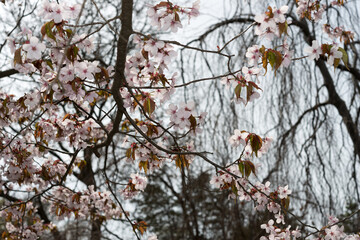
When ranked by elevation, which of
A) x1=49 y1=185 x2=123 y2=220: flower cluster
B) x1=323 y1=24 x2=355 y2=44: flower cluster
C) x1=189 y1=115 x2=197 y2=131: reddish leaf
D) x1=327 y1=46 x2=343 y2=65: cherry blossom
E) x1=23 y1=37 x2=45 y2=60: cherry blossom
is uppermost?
x1=323 y1=24 x2=355 y2=44: flower cluster

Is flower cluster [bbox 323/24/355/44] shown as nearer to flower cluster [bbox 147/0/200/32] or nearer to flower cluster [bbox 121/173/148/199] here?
flower cluster [bbox 121/173/148/199]

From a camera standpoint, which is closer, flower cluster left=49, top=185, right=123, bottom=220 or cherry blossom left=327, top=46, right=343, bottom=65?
cherry blossom left=327, top=46, right=343, bottom=65

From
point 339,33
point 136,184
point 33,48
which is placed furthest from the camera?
point 339,33

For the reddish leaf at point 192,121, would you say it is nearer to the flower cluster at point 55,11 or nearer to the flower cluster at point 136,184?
the flower cluster at point 55,11

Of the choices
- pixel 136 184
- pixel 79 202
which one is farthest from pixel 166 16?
pixel 79 202

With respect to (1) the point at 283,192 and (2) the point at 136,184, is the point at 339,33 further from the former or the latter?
(2) the point at 136,184

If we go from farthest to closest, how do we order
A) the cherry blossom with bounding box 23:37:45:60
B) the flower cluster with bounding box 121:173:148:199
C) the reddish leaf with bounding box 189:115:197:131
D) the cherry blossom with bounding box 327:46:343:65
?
the flower cluster with bounding box 121:173:148:199
the reddish leaf with bounding box 189:115:197:131
the cherry blossom with bounding box 327:46:343:65
the cherry blossom with bounding box 23:37:45:60

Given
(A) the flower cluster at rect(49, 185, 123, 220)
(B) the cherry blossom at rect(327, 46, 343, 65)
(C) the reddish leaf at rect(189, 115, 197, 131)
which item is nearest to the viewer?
(B) the cherry blossom at rect(327, 46, 343, 65)

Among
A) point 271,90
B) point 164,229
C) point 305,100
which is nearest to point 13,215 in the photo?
point 271,90

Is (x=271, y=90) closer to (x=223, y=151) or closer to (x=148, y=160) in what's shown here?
(x=223, y=151)

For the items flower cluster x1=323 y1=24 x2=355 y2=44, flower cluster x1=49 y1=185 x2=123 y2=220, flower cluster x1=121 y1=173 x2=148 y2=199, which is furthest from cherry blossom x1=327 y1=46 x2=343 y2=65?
flower cluster x1=49 y1=185 x2=123 y2=220

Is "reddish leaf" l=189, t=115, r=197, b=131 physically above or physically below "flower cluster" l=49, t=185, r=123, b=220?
below

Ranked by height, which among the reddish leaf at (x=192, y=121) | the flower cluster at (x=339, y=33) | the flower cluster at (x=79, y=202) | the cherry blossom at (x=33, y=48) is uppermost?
the flower cluster at (x=339, y=33)

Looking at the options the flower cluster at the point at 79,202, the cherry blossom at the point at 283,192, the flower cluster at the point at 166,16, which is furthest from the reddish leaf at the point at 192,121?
the flower cluster at the point at 79,202
